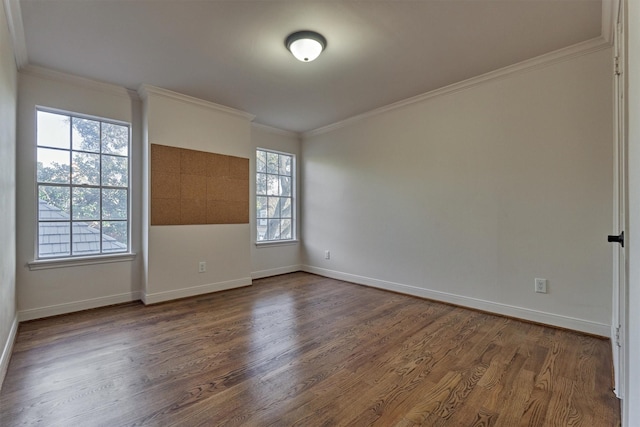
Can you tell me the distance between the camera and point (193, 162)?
3.75 metres

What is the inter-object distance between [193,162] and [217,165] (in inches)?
12.6

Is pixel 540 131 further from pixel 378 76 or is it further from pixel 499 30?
pixel 378 76

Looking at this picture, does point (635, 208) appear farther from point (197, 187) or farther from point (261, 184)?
point (261, 184)

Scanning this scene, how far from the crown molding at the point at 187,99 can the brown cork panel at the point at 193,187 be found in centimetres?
94

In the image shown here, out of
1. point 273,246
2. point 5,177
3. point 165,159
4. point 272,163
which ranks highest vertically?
point 272,163

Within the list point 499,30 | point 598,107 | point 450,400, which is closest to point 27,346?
point 450,400

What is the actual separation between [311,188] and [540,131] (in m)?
3.27

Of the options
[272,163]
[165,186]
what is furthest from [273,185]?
[165,186]

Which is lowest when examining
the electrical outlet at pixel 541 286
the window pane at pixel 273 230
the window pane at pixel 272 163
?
the electrical outlet at pixel 541 286

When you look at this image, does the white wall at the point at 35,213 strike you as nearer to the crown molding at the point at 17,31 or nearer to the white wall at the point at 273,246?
the crown molding at the point at 17,31

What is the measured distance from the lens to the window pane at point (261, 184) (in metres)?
4.82

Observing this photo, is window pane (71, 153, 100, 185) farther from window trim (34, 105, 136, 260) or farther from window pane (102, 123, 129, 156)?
window pane (102, 123, 129, 156)

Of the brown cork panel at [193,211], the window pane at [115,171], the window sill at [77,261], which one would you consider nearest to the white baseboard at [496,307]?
the brown cork panel at [193,211]

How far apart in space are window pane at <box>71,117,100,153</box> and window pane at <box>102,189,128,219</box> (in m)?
0.50
